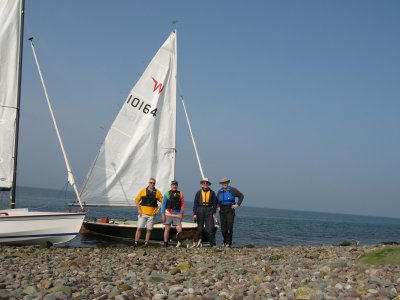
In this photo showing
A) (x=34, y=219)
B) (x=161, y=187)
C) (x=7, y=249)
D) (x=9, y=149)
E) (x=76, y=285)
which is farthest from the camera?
(x=161, y=187)

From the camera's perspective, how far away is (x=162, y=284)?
6422 millimetres

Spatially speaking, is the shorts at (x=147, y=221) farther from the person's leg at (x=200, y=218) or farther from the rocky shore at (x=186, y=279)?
the rocky shore at (x=186, y=279)

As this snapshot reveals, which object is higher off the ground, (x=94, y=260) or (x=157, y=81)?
(x=157, y=81)

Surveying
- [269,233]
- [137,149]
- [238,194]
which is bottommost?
[269,233]

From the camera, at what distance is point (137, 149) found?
17.5 metres

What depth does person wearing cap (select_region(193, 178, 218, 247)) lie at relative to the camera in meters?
12.1

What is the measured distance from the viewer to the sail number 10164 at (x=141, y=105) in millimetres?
17656

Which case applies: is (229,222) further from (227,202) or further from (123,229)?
(123,229)

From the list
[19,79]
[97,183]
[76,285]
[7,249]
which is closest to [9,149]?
[19,79]

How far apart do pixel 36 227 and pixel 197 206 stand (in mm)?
4258

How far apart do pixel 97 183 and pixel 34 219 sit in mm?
5956

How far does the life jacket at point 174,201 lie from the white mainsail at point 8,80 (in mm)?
4711

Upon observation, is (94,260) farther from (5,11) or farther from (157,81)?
(157,81)

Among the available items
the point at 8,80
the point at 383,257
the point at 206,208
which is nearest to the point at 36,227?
the point at 206,208
